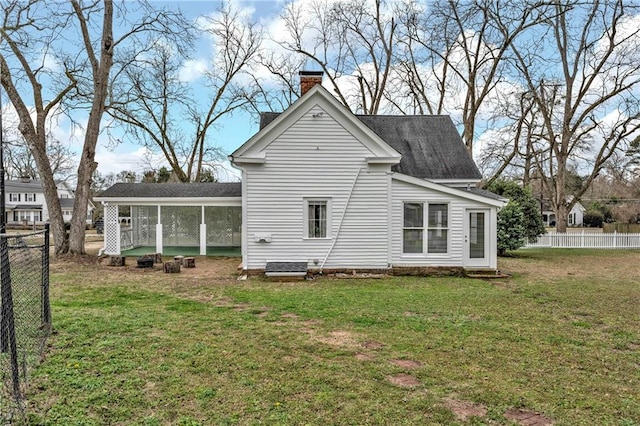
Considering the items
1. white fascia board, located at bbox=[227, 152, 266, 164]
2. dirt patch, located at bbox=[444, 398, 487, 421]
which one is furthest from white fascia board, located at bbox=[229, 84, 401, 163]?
dirt patch, located at bbox=[444, 398, 487, 421]

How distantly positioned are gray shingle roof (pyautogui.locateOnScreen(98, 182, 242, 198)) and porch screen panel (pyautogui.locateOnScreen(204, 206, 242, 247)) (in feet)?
9.82

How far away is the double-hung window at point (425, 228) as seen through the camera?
1253 centimetres

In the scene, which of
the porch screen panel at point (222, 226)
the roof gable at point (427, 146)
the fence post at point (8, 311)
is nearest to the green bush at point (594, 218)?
Result: the roof gable at point (427, 146)

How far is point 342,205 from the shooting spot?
12.4 metres

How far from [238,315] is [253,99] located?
78.2 feet

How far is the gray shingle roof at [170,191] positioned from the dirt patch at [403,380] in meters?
13.8

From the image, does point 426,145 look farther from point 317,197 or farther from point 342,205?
point 317,197

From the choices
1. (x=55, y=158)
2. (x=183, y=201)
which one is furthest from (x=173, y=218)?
(x=55, y=158)

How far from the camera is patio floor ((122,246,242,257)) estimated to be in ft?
58.1

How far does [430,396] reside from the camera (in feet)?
13.6

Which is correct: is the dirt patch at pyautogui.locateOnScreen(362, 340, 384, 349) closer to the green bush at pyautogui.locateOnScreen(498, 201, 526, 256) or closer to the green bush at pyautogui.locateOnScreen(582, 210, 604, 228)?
the green bush at pyautogui.locateOnScreen(498, 201, 526, 256)

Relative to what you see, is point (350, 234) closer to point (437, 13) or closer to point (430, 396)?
point (430, 396)

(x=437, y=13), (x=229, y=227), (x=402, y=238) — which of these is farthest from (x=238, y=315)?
(x=437, y=13)

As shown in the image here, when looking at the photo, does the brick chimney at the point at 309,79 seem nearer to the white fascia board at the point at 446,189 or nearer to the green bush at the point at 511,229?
the white fascia board at the point at 446,189
